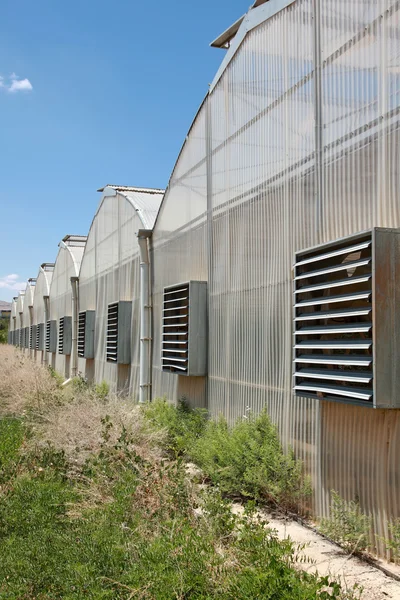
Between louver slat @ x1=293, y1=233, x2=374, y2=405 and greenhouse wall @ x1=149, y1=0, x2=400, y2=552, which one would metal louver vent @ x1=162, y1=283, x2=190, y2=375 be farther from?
louver slat @ x1=293, y1=233, x2=374, y2=405

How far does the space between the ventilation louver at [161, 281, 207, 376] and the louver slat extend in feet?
10.6

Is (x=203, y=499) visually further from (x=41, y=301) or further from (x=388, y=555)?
(x=41, y=301)

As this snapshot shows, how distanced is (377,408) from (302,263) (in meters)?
1.65

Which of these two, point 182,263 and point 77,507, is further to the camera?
point 182,263

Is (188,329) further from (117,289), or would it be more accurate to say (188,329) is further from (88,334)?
(88,334)

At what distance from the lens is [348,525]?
5.12 m

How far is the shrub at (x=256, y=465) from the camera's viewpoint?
6098mm

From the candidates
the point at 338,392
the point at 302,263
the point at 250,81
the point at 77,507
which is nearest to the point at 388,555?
the point at 338,392

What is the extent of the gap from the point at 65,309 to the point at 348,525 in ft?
67.1

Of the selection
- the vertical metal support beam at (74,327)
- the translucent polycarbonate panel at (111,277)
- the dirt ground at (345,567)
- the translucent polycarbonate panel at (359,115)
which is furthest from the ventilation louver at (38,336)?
the dirt ground at (345,567)

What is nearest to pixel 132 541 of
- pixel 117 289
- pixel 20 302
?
pixel 117 289

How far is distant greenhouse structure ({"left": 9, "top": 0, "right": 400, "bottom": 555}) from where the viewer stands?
492 centimetres

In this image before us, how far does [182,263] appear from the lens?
10711mm

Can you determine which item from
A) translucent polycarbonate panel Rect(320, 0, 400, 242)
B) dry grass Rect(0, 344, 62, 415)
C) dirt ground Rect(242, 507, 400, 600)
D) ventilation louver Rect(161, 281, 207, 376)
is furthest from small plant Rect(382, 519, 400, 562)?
dry grass Rect(0, 344, 62, 415)
